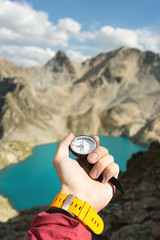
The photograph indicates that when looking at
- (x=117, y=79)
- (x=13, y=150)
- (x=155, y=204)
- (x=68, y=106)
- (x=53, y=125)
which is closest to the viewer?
(x=155, y=204)

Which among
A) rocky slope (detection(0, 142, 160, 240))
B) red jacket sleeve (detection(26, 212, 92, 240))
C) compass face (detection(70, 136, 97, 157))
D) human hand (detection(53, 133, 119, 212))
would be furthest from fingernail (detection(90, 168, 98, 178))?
rocky slope (detection(0, 142, 160, 240))

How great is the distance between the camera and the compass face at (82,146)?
4.18 meters

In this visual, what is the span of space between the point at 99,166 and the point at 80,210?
99 centimetres

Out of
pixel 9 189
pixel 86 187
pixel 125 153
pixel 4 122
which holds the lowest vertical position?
pixel 125 153

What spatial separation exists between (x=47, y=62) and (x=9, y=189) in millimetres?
137726

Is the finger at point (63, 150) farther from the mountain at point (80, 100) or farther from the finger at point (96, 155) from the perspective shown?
the mountain at point (80, 100)

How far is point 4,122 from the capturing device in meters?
90.2

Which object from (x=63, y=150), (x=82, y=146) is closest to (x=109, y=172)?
(x=82, y=146)

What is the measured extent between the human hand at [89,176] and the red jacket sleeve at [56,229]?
0.72 m

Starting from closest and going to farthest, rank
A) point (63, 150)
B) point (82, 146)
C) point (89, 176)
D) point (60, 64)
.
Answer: point (89, 176) → point (63, 150) → point (82, 146) → point (60, 64)

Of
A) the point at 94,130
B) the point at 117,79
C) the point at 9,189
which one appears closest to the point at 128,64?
the point at 117,79

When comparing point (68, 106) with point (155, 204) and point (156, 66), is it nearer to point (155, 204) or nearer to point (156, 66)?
point (156, 66)

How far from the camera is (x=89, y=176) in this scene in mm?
3918

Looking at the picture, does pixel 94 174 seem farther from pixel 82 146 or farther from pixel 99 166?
pixel 82 146
